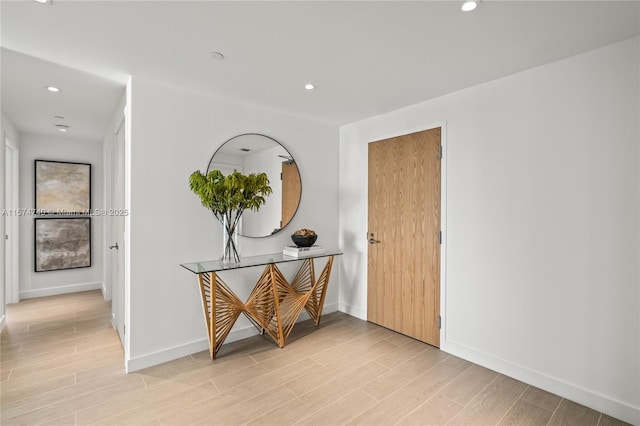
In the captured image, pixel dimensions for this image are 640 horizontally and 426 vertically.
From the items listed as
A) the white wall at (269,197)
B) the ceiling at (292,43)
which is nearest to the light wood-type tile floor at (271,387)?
the white wall at (269,197)

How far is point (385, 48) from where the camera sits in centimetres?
211

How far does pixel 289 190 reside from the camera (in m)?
3.58

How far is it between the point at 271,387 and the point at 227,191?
1.53 meters

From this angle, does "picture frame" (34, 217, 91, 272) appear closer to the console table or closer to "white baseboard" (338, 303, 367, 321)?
the console table

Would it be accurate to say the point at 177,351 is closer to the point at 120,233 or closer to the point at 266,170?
the point at 120,233

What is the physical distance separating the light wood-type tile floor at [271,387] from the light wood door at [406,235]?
290 mm

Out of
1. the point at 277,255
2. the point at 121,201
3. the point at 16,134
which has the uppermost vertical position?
the point at 16,134

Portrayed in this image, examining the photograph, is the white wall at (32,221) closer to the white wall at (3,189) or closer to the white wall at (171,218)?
the white wall at (3,189)

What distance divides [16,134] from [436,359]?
555 cm

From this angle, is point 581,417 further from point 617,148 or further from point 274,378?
point 274,378

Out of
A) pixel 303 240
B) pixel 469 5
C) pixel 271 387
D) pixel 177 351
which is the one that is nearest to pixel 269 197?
pixel 303 240

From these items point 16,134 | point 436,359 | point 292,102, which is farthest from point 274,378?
point 16,134

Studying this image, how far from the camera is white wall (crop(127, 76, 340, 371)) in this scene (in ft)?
8.44

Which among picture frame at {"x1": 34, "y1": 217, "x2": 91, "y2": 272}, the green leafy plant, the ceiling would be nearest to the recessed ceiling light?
the ceiling
